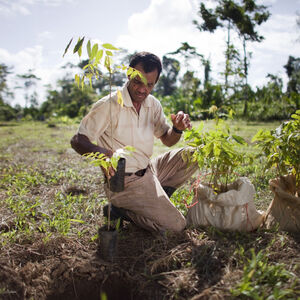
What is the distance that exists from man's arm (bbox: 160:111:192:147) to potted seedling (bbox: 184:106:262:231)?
0.70ft

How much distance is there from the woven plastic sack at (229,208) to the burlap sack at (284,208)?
3.6 inches

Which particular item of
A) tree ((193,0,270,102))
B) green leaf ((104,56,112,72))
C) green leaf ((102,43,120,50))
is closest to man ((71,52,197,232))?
green leaf ((104,56,112,72))

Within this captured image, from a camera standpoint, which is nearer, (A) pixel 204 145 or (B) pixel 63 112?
(A) pixel 204 145

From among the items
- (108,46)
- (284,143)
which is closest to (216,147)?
Result: (284,143)

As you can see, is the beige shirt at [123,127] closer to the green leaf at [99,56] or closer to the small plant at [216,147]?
the small plant at [216,147]

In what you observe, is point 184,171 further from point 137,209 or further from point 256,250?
point 256,250

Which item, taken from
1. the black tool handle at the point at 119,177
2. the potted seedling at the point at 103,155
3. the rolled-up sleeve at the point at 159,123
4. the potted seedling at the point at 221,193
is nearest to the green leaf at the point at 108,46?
the potted seedling at the point at 103,155

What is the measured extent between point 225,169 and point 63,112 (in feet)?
49.3

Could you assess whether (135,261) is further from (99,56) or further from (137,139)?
(99,56)

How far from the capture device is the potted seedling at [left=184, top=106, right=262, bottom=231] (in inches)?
72.6

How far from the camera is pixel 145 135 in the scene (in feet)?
7.22

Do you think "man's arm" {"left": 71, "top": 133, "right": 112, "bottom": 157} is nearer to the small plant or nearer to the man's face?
the man's face

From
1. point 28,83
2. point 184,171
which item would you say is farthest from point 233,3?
point 28,83

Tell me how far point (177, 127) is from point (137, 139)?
33 cm
